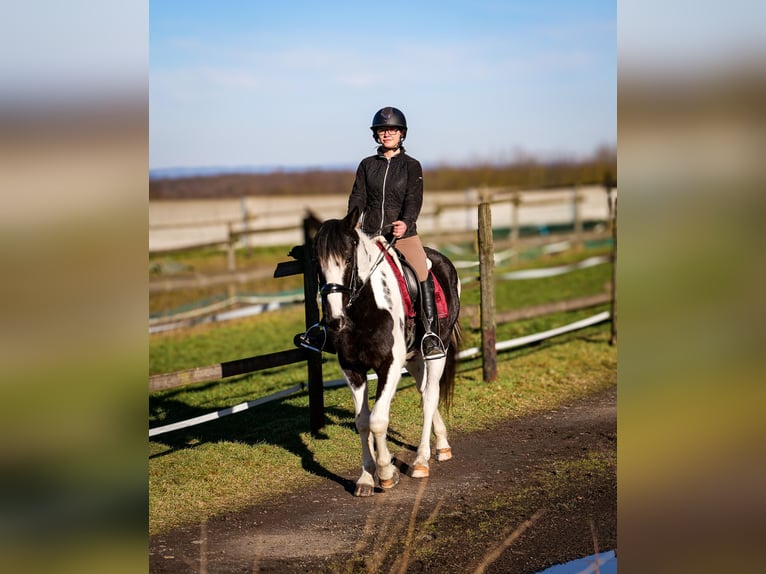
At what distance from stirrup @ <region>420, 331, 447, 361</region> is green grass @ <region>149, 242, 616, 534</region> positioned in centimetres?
115

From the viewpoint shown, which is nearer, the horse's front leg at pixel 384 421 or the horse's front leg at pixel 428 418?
the horse's front leg at pixel 384 421

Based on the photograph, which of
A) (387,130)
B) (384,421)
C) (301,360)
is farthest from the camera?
(301,360)

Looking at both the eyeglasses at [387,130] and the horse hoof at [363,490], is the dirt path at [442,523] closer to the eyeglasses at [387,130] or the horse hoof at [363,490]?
the horse hoof at [363,490]

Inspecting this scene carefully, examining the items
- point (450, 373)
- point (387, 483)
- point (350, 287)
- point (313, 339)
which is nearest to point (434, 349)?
point (450, 373)

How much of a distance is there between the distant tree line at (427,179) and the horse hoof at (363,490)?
4450 cm

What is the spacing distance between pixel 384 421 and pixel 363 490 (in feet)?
1.95

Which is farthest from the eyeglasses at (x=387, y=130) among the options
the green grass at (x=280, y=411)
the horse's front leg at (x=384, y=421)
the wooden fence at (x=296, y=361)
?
the green grass at (x=280, y=411)

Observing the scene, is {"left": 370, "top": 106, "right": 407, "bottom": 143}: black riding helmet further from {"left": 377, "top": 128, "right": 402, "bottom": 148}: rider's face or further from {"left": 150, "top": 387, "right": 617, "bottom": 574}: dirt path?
{"left": 150, "top": 387, "right": 617, "bottom": 574}: dirt path

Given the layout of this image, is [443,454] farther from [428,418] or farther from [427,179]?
[427,179]

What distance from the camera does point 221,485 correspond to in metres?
6.35

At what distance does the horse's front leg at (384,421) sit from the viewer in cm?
584

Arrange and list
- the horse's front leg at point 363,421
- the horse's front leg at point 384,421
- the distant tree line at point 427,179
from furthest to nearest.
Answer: the distant tree line at point 427,179, the horse's front leg at point 363,421, the horse's front leg at point 384,421

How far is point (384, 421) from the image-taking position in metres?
5.86
